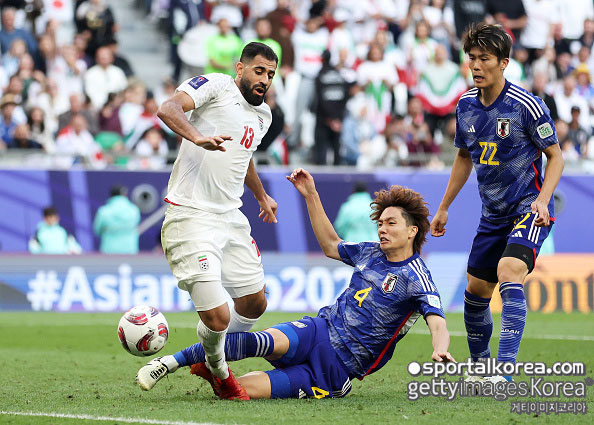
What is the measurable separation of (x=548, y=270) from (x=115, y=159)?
7170 millimetres

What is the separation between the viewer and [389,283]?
7.27m

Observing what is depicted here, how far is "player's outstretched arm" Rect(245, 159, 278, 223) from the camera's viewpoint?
827cm

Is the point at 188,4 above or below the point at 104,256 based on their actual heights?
above

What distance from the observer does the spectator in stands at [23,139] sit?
1656cm

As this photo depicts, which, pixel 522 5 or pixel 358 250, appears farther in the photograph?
pixel 522 5

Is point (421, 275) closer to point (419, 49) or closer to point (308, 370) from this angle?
point (308, 370)

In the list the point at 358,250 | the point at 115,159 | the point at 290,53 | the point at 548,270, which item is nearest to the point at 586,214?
the point at 548,270

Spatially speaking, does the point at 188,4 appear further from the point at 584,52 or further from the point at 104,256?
the point at 584,52

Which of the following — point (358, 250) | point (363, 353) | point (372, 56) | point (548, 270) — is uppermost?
point (372, 56)

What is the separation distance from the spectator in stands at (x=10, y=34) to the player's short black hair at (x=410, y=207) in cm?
1251

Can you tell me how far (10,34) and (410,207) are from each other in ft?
42.0

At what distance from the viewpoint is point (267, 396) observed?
727 cm

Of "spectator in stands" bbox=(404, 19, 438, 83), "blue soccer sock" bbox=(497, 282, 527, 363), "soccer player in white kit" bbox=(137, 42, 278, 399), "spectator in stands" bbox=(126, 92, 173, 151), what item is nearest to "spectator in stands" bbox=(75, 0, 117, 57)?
"spectator in stands" bbox=(126, 92, 173, 151)

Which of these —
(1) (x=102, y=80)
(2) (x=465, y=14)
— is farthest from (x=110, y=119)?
(2) (x=465, y=14)
